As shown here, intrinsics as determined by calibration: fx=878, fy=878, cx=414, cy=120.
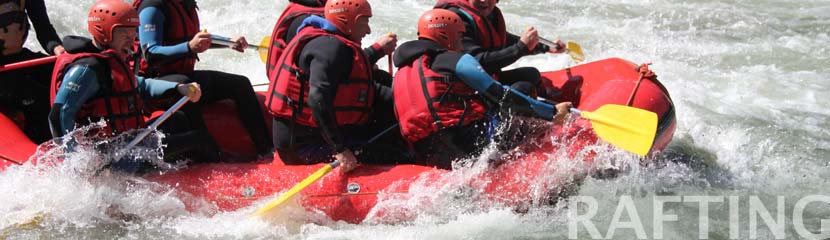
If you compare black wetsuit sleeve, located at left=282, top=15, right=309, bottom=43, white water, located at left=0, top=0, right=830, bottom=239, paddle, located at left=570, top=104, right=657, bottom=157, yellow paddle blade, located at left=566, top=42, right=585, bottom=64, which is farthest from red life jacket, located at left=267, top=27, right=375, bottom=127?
yellow paddle blade, located at left=566, top=42, right=585, bottom=64

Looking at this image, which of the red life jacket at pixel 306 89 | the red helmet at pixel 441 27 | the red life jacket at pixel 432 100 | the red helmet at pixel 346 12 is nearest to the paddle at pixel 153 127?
the red life jacket at pixel 306 89

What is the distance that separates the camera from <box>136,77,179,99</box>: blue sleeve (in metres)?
4.37

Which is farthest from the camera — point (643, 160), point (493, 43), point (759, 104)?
point (759, 104)

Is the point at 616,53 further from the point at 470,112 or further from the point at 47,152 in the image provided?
the point at 47,152

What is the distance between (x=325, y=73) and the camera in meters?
3.86

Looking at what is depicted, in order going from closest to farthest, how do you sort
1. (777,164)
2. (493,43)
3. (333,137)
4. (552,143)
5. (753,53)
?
(333,137)
(552,143)
(493,43)
(777,164)
(753,53)

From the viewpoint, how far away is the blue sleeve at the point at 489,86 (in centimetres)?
398

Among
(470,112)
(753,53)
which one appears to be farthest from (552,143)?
(753,53)

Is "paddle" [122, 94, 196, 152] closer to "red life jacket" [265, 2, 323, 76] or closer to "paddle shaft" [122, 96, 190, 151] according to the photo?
"paddle shaft" [122, 96, 190, 151]

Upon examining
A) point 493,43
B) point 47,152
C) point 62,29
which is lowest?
point 62,29

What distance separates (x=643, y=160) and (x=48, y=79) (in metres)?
3.15

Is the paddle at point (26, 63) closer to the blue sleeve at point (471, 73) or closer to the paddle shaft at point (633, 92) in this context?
the blue sleeve at point (471, 73)

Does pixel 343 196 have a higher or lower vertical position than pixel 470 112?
lower

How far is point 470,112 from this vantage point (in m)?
4.14
